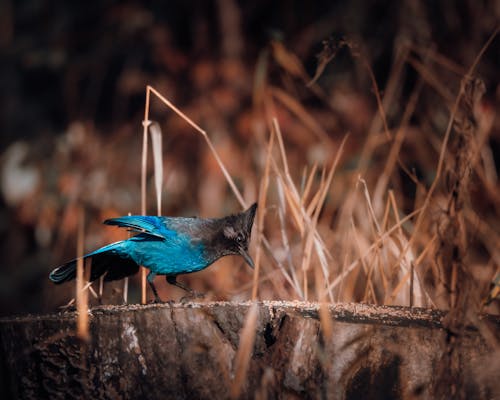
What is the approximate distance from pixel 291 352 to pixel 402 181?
4.03m

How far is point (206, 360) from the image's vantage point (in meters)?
2.60

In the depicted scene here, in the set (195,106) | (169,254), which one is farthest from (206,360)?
Answer: (195,106)

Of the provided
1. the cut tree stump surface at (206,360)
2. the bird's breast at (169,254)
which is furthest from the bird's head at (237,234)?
the cut tree stump surface at (206,360)

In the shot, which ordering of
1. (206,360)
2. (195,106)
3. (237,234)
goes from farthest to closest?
(195,106) < (237,234) < (206,360)

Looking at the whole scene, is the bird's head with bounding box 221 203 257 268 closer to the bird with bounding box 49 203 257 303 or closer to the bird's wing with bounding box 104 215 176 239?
the bird with bounding box 49 203 257 303

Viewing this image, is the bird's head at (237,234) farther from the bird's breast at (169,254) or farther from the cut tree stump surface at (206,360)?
the cut tree stump surface at (206,360)

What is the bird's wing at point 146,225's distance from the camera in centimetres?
359

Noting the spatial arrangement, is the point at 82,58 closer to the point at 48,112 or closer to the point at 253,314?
the point at 48,112

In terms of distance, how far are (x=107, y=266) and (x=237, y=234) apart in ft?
2.03

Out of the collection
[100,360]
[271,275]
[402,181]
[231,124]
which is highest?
[231,124]

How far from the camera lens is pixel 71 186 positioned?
22.3 ft

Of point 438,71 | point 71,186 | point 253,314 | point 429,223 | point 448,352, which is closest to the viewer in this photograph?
point 253,314

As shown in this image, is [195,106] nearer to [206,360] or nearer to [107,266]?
[107,266]

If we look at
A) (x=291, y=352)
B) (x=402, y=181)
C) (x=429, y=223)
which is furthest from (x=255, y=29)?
(x=291, y=352)
